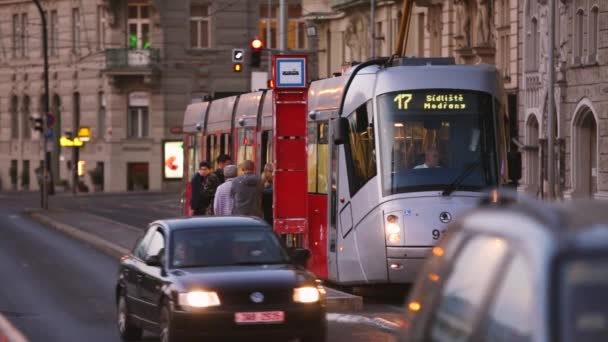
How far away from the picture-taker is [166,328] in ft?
47.5

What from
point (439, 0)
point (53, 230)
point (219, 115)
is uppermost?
point (439, 0)

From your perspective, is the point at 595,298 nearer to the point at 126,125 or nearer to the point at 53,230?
the point at 53,230

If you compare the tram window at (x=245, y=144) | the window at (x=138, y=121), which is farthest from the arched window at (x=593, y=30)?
the window at (x=138, y=121)

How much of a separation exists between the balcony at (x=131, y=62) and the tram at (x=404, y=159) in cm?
5758

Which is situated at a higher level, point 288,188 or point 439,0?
point 439,0

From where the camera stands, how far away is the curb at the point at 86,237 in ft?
107

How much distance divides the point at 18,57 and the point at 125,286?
74.5m

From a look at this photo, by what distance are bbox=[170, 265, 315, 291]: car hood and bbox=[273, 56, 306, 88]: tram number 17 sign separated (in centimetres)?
838

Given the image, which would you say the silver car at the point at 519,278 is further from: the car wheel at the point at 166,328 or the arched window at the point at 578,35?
the arched window at the point at 578,35

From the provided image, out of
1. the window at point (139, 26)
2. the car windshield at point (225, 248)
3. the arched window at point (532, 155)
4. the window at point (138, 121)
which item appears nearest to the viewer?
the car windshield at point (225, 248)

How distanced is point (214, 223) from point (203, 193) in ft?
37.6

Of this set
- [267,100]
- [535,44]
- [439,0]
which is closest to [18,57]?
[439,0]

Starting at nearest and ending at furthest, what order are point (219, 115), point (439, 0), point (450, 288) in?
point (450, 288), point (219, 115), point (439, 0)

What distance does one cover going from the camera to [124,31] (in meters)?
80.9
